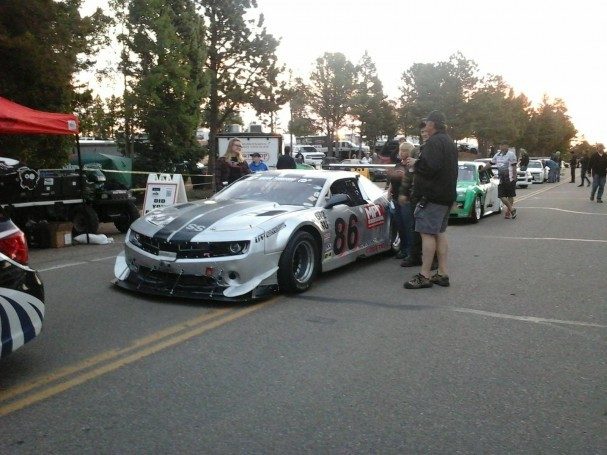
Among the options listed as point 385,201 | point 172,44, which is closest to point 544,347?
point 385,201

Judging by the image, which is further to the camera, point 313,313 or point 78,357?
point 313,313

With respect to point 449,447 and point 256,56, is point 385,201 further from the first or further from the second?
point 256,56

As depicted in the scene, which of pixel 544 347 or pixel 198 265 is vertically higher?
pixel 198 265

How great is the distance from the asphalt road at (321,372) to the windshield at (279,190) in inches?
41.7

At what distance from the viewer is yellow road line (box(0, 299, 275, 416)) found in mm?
3711

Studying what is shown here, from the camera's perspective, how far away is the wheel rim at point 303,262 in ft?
21.9

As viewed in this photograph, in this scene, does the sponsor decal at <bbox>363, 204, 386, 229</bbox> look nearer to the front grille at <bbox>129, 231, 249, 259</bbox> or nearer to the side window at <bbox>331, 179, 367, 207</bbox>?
the side window at <bbox>331, 179, 367, 207</bbox>

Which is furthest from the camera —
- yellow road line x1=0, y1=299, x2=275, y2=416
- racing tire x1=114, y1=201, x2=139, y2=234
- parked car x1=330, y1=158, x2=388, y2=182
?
racing tire x1=114, y1=201, x2=139, y2=234

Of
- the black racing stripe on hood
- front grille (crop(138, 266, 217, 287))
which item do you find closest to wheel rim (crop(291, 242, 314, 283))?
the black racing stripe on hood

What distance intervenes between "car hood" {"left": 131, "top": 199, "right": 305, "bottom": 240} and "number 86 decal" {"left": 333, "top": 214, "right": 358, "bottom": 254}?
624 millimetres

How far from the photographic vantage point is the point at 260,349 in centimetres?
479

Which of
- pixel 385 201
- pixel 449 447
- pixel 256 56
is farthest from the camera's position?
pixel 256 56

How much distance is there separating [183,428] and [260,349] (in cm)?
142

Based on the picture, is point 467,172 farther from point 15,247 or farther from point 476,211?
point 15,247
